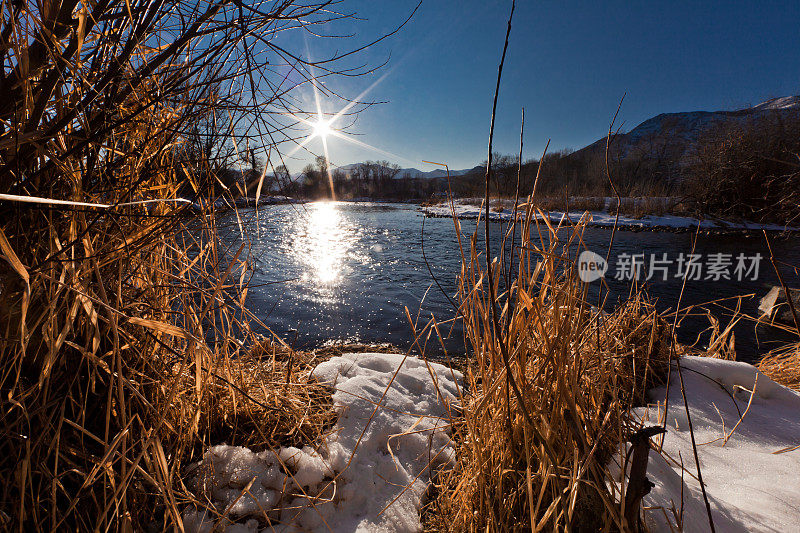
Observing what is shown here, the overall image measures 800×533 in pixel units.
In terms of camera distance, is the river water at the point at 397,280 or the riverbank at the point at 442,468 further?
the river water at the point at 397,280

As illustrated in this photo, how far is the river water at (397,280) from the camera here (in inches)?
143

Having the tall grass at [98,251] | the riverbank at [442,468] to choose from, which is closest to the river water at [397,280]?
the tall grass at [98,251]

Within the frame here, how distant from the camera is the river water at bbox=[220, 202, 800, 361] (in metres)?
3.63

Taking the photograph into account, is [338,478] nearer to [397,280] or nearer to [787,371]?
[787,371]

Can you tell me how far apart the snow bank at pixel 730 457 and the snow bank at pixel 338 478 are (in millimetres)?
614

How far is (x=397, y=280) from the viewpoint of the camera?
233 inches

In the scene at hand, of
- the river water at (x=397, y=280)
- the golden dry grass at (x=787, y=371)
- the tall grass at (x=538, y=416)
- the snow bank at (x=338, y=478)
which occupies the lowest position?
the river water at (x=397, y=280)

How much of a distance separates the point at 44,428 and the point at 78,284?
314mm

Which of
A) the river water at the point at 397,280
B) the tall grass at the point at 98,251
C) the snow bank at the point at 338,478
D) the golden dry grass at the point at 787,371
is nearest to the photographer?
the tall grass at the point at 98,251

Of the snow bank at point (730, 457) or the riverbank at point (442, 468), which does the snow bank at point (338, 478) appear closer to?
the riverbank at point (442, 468)

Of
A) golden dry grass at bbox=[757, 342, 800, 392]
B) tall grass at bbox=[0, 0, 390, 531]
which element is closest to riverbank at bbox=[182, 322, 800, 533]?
tall grass at bbox=[0, 0, 390, 531]

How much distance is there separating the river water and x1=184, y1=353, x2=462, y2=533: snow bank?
1.98 ft

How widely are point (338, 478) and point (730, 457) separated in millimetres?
1445

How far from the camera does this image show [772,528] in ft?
2.73
